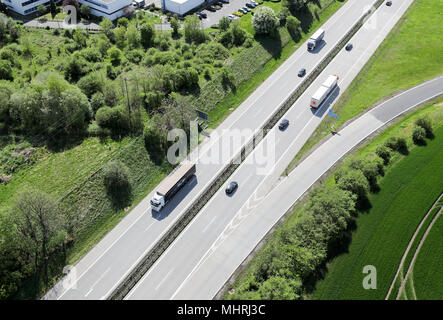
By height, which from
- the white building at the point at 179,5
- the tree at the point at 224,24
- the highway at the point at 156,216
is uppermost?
the white building at the point at 179,5

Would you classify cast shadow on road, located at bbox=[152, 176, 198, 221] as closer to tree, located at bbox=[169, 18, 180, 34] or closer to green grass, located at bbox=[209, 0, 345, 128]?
green grass, located at bbox=[209, 0, 345, 128]

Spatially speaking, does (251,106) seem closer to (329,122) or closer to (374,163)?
(329,122)

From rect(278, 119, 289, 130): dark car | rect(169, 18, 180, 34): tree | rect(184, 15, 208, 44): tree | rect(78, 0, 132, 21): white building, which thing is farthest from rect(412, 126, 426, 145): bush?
rect(78, 0, 132, 21): white building

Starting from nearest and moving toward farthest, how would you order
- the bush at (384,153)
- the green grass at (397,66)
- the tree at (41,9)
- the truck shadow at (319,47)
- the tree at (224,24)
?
the bush at (384,153) < the green grass at (397,66) < the truck shadow at (319,47) < the tree at (224,24) < the tree at (41,9)

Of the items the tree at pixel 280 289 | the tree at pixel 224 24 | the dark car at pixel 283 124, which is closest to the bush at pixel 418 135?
the dark car at pixel 283 124

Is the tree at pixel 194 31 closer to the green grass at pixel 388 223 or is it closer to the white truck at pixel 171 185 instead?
the white truck at pixel 171 185

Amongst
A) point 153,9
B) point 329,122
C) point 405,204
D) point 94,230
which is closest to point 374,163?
point 405,204
